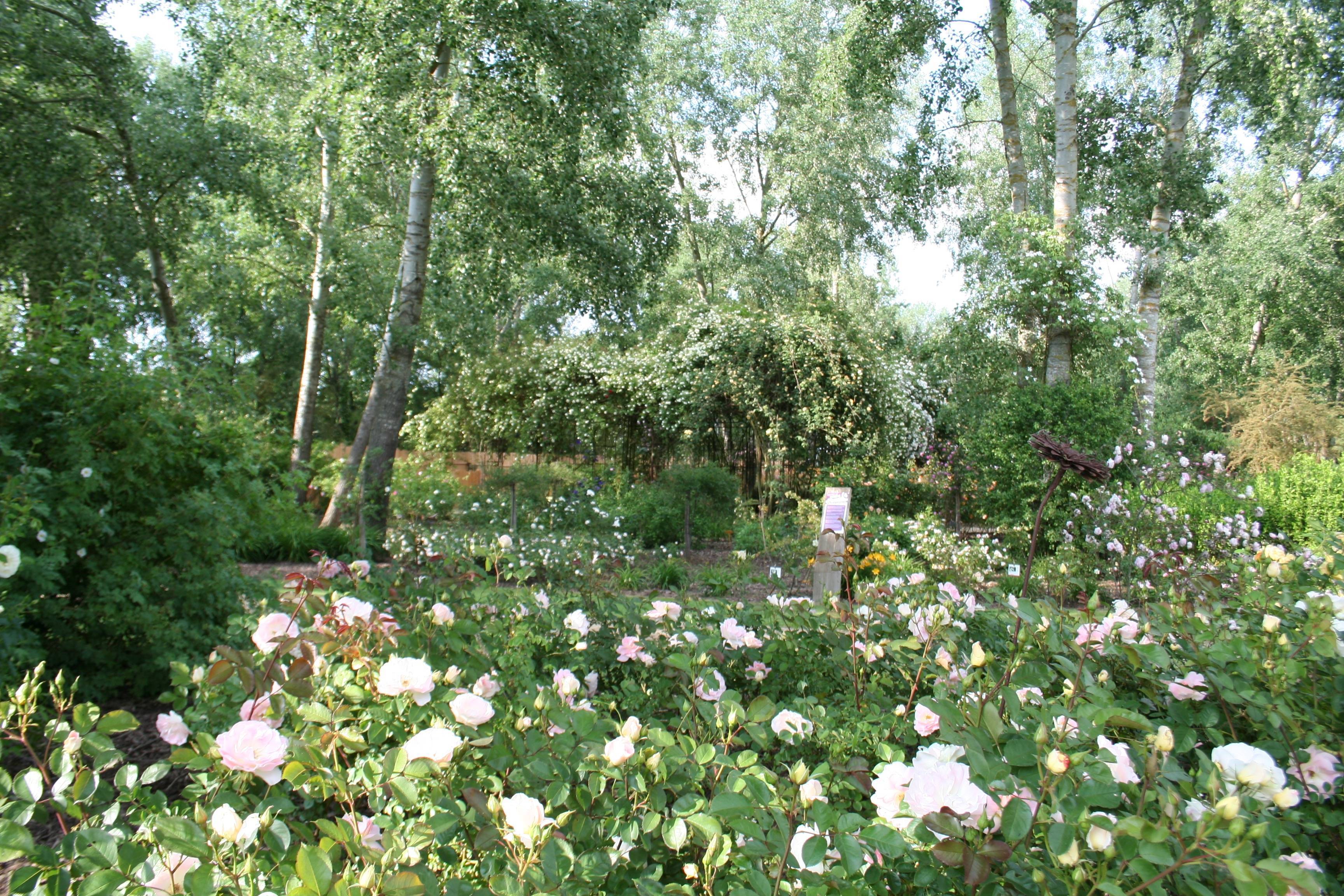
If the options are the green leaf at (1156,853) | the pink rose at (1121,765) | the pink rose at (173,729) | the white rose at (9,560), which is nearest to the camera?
the green leaf at (1156,853)

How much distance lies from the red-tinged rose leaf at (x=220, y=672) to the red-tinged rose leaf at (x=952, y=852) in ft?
3.09

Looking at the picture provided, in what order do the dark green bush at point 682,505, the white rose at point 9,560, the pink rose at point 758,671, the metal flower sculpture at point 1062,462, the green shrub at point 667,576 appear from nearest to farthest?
the white rose at point 9,560 < the pink rose at point 758,671 < the metal flower sculpture at point 1062,462 < the green shrub at point 667,576 < the dark green bush at point 682,505

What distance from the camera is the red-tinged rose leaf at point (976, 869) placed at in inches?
31.2

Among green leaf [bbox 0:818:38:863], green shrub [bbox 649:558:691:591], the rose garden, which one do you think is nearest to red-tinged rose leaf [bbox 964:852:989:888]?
the rose garden

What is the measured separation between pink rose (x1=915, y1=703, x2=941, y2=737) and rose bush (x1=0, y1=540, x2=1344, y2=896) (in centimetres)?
2

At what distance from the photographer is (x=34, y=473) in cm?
245

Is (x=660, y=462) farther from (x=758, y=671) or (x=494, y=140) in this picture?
(x=758, y=671)

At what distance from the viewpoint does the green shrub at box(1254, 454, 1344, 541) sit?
7.04 m

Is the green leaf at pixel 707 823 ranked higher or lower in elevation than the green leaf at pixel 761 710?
lower

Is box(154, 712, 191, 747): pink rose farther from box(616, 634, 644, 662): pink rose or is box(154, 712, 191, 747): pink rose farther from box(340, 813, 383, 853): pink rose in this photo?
box(616, 634, 644, 662): pink rose

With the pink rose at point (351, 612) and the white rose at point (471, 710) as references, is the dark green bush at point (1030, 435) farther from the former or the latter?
the white rose at point (471, 710)

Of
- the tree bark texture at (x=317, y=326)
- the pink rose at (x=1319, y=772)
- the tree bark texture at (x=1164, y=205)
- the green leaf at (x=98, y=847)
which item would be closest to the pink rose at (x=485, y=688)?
the green leaf at (x=98, y=847)

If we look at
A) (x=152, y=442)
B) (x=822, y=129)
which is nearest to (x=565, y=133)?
(x=152, y=442)

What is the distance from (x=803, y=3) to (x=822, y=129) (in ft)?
9.47
